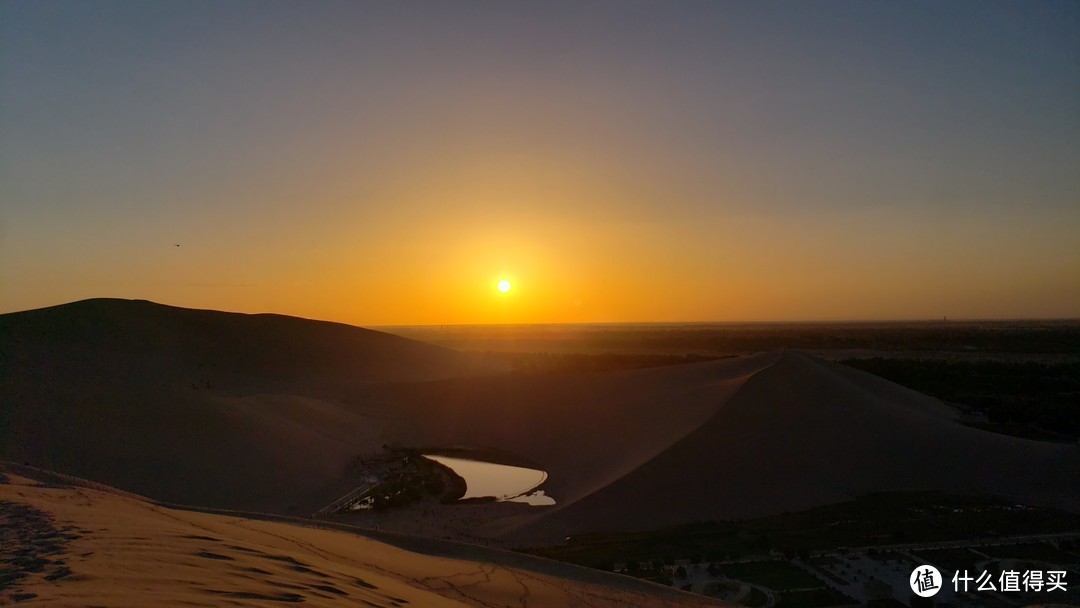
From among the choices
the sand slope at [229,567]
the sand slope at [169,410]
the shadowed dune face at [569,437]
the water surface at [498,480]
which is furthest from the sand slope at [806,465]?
the sand slope at [169,410]

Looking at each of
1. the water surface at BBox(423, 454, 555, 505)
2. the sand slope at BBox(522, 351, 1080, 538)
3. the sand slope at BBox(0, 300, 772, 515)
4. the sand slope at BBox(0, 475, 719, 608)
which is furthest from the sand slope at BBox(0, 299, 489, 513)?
the sand slope at BBox(0, 475, 719, 608)

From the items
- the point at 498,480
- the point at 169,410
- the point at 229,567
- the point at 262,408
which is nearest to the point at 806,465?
the point at 498,480

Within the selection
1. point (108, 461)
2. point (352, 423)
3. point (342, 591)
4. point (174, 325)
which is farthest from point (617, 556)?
point (174, 325)

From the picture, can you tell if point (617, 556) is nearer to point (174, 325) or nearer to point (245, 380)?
point (245, 380)

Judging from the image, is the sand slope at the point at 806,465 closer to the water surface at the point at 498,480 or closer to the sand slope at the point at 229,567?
the water surface at the point at 498,480

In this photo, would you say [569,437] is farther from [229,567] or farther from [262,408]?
[229,567]

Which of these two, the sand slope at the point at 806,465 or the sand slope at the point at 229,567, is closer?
the sand slope at the point at 229,567

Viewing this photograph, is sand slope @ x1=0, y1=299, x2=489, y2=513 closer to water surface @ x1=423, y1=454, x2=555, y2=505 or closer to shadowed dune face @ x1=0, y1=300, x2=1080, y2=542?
shadowed dune face @ x1=0, y1=300, x2=1080, y2=542

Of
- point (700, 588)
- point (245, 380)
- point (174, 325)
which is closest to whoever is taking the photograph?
point (700, 588)
